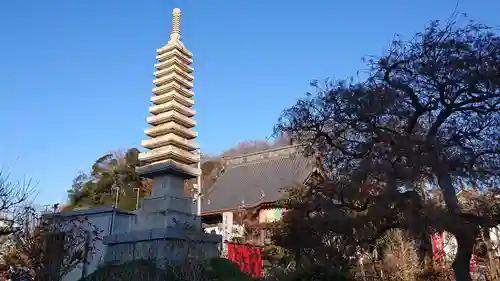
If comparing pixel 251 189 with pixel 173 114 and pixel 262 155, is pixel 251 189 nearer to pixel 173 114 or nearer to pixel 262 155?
pixel 262 155

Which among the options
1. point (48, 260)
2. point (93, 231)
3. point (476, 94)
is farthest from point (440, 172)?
point (93, 231)

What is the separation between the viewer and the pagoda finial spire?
52.9ft

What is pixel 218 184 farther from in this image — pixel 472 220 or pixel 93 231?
pixel 472 220

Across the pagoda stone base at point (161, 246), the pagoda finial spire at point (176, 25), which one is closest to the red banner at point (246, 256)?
the pagoda stone base at point (161, 246)

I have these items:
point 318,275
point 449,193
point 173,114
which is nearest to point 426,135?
point 449,193

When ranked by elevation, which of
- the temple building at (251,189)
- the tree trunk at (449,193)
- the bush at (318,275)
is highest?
the temple building at (251,189)

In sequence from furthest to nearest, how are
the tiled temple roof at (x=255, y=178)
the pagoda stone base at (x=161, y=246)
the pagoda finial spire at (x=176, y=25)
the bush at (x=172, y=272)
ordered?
→ the tiled temple roof at (x=255, y=178)
the pagoda finial spire at (x=176, y=25)
the pagoda stone base at (x=161, y=246)
the bush at (x=172, y=272)

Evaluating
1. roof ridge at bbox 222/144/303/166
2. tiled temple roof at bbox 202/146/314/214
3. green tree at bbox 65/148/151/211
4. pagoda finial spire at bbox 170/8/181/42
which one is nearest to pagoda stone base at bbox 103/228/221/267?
pagoda finial spire at bbox 170/8/181/42

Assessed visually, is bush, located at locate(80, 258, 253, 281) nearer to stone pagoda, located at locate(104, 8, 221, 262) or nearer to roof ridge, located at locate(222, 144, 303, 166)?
stone pagoda, located at locate(104, 8, 221, 262)

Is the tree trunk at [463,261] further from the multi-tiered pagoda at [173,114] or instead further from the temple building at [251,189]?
the temple building at [251,189]

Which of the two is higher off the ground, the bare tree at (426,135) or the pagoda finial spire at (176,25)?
the pagoda finial spire at (176,25)

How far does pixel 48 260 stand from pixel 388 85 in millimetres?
8287

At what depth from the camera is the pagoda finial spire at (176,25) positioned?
635 inches

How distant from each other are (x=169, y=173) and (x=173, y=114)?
207 cm
